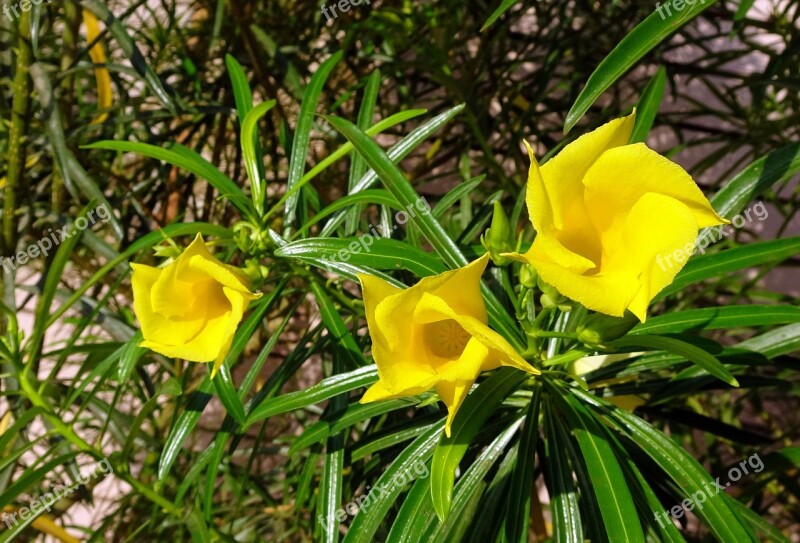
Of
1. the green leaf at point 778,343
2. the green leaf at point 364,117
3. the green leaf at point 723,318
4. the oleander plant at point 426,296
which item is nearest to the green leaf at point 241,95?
the oleander plant at point 426,296

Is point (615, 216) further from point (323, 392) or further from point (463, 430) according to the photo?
point (323, 392)

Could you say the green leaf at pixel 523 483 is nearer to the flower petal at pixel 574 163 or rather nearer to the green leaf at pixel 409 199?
the green leaf at pixel 409 199

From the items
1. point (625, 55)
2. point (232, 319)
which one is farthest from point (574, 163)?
point (232, 319)

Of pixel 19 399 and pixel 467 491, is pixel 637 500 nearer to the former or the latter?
pixel 467 491

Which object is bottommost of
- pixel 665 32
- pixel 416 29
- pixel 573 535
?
pixel 573 535

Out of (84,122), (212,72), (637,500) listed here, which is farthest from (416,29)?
(637,500)

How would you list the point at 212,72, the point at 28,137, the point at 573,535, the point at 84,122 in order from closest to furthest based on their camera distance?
the point at 573,535
the point at 28,137
the point at 84,122
the point at 212,72
